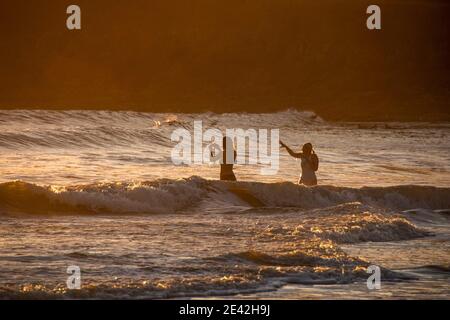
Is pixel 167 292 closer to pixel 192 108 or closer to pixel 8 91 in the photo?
pixel 192 108

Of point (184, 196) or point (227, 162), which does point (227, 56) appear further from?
point (184, 196)

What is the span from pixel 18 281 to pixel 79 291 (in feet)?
2.66

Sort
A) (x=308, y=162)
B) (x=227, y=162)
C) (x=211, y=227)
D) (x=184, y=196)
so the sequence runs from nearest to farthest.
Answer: (x=211, y=227) → (x=184, y=196) → (x=308, y=162) → (x=227, y=162)

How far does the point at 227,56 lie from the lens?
358 ft

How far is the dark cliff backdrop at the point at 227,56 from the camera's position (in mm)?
86000

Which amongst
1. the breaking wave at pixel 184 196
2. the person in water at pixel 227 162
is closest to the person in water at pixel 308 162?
the breaking wave at pixel 184 196

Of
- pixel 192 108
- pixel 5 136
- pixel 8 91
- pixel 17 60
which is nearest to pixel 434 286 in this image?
pixel 5 136

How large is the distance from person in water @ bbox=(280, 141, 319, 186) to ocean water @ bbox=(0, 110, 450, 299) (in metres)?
0.22

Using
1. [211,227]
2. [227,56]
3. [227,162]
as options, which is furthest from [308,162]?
[227,56]

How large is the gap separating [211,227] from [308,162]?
4478mm

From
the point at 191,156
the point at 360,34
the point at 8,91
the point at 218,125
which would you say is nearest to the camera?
the point at 191,156

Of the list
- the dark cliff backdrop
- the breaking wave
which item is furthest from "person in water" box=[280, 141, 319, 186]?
the dark cliff backdrop

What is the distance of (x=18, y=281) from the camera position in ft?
38.7

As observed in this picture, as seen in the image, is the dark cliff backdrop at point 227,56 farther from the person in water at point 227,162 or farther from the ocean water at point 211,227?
the person in water at point 227,162
